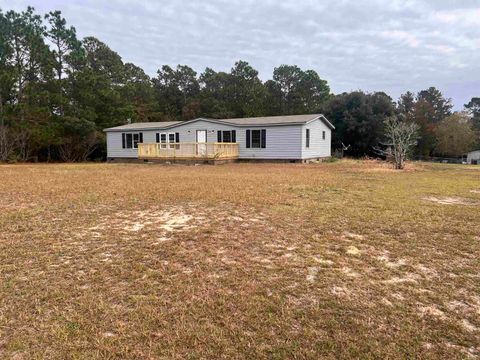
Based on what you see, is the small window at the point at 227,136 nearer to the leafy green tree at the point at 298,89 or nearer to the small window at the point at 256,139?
the small window at the point at 256,139

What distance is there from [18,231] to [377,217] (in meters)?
5.47

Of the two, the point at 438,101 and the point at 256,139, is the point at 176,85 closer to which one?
the point at 256,139

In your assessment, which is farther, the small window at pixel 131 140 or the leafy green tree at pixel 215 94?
the leafy green tree at pixel 215 94

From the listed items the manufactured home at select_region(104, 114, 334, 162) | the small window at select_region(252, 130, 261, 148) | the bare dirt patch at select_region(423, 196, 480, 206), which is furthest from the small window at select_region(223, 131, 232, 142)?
Result: the bare dirt patch at select_region(423, 196, 480, 206)

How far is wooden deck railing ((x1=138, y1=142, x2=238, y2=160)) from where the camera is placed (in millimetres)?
19859

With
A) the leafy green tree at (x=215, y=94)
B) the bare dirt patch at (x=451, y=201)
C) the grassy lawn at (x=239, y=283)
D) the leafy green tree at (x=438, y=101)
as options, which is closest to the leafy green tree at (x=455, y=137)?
the leafy green tree at (x=438, y=101)

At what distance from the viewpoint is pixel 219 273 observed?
131 inches

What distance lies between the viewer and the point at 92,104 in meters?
26.7

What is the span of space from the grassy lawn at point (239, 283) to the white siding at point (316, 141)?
1388cm

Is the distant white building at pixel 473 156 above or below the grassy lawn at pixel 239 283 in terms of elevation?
above

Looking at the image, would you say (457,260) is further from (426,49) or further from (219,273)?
(426,49)

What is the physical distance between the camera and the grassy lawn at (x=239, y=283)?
88.4 inches

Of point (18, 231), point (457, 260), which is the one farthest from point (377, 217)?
point (18, 231)

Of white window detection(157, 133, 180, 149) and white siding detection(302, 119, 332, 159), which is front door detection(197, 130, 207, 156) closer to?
white window detection(157, 133, 180, 149)
